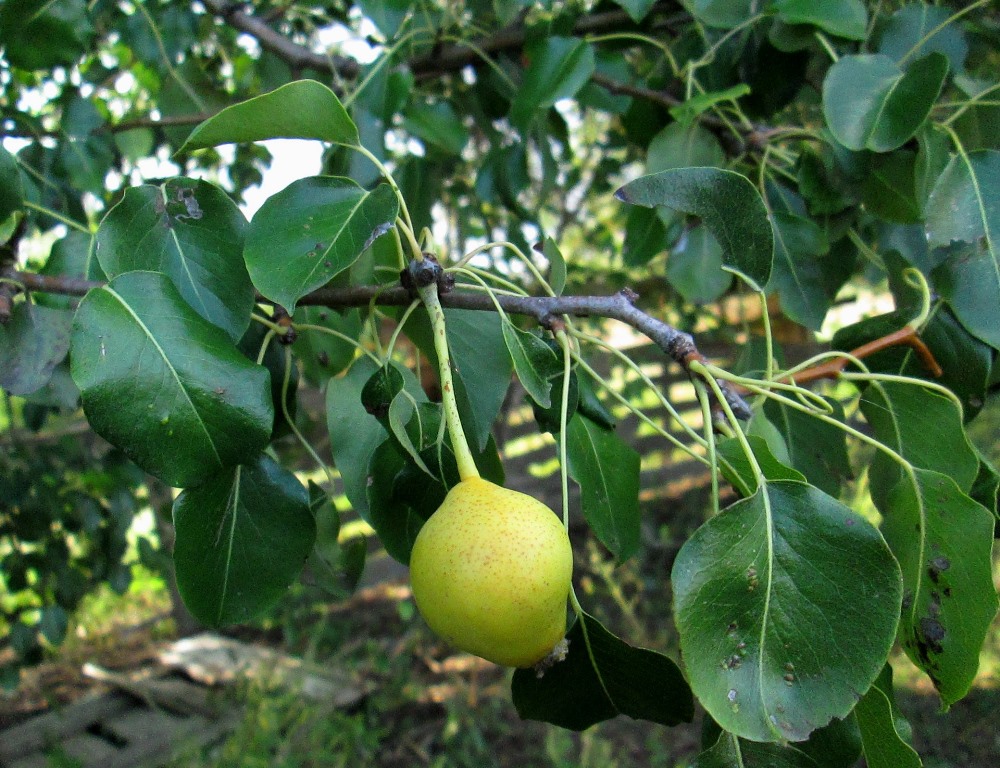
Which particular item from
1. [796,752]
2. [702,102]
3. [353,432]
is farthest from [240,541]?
[702,102]

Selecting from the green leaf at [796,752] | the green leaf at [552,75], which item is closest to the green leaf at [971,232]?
the green leaf at [796,752]

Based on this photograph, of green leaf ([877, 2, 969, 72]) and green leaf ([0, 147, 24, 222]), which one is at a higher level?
green leaf ([0, 147, 24, 222])

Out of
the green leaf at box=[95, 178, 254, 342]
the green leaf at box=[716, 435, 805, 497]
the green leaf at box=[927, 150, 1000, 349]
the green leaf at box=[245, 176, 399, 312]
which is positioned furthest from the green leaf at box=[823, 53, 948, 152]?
the green leaf at box=[95, 178, 254, 342]

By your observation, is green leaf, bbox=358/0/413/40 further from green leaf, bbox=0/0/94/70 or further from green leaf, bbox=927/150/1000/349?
green leaf, bbox=927/150/1000/349

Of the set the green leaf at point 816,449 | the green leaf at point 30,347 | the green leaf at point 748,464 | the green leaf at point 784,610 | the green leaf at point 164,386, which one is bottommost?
the green leaf at point 816,449

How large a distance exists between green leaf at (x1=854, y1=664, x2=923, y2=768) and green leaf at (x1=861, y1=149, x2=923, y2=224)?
59cm

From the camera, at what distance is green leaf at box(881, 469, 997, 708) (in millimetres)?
625

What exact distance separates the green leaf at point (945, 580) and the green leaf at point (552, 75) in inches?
27.4

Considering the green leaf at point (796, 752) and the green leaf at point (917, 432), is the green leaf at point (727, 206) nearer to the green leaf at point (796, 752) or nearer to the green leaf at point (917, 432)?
the green leaf at point (917, 432)

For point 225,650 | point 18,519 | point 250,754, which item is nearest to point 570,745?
point 250,754

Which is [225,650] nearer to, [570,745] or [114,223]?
[570,745]

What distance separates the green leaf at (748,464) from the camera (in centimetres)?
60

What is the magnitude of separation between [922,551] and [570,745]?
1.89 m

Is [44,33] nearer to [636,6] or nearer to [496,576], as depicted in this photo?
[636,6]
